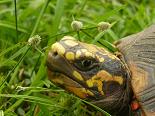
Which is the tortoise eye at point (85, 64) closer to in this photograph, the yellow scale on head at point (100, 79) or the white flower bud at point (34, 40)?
the yellow scale on head at point (100, 79)

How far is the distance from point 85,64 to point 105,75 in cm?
10

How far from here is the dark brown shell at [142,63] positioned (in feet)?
8.11

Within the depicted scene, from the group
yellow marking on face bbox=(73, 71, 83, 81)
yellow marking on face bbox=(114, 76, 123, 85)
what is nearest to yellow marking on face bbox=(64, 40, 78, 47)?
yellow marking on face bbox=(73, 71, 83, 81)

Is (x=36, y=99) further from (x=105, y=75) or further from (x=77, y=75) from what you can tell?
(x=105, y=75)

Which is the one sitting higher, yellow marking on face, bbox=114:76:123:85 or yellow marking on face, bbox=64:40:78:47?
yellow marking on face, bbox=64:40:78:47

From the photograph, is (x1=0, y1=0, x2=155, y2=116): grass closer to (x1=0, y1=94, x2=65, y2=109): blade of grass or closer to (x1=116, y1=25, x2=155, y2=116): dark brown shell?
(x1=0, y1=94, x2=65, y2=109): blade of grass

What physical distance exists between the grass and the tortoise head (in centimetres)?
11

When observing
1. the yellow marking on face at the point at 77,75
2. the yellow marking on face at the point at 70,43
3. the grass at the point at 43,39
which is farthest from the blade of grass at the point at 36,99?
the yellow marking on face at the point at 70,43

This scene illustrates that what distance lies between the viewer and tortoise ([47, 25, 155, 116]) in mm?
2496

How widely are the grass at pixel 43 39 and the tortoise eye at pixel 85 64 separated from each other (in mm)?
164

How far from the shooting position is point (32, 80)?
288cm

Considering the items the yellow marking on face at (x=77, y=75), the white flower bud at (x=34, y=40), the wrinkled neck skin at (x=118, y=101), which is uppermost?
the white flower bud at (x=34, y=40)

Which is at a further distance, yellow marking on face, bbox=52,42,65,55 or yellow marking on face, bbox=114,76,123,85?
yellow marking on face, bbox=114,76,123,85

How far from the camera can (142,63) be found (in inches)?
103
